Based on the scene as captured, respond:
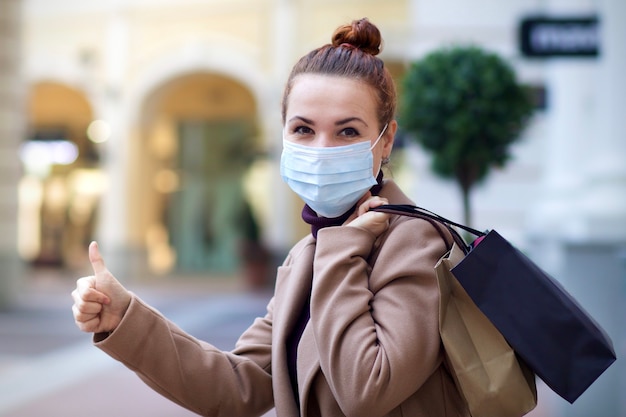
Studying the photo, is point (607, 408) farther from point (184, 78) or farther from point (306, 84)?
point (184, 78)

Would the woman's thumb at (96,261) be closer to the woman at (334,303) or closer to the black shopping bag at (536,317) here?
the woman at (334,303)

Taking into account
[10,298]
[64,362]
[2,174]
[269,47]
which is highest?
[269,47]

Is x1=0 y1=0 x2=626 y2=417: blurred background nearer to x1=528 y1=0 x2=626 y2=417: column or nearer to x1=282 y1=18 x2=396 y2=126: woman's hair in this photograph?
x1=528 y1=0 x2=626 y2=417: column

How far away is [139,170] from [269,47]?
4.68m

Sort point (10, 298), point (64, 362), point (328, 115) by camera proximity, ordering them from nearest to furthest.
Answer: point (328, 115) < point (64, 362) < point (10, 298)

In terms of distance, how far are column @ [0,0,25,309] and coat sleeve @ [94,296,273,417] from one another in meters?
11.2

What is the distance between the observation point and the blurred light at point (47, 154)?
71.7 feet

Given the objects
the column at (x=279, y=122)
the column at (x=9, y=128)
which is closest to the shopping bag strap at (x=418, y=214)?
the column at (x=9, y=128)

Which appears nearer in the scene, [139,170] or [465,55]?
A: [465,55]

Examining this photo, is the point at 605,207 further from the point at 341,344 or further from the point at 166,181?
the point at 166,181

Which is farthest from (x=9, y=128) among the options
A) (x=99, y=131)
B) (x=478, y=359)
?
(x=478, y=359)

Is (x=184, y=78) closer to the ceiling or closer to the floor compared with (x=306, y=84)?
closer to the floor

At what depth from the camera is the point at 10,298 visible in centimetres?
1216

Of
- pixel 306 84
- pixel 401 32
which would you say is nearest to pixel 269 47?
pixel 401 32
